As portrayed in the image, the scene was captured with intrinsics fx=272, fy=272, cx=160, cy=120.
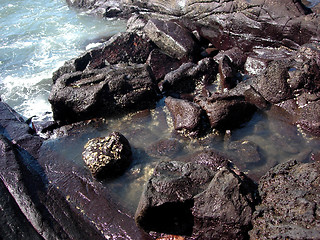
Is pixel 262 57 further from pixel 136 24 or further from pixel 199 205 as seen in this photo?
pixel 199 205

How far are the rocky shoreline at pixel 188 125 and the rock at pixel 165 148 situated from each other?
4 centimetres

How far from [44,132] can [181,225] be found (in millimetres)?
4495

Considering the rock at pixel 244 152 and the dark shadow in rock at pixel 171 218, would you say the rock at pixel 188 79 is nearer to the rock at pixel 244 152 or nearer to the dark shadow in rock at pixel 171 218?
the rock at pixel 244 152

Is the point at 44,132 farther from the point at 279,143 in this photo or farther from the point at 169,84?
the point at 279,143

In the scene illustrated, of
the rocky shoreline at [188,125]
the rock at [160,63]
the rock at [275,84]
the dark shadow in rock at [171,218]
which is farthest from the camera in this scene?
the rock at [160,63]

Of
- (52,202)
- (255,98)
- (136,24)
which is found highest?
(136,24)

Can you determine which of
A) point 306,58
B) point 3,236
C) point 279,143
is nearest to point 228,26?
point 306,58

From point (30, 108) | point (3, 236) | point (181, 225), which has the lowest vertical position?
point (30, 108)

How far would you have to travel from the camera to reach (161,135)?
633 centimetres

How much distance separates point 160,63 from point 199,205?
5.38 metres

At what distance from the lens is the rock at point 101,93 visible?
6.87 m

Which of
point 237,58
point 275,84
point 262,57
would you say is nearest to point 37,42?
point 237,58

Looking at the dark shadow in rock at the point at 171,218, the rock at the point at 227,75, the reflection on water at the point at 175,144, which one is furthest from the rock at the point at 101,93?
the dark shadow in rock at the point at 171,218

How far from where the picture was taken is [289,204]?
3760 millimetres
